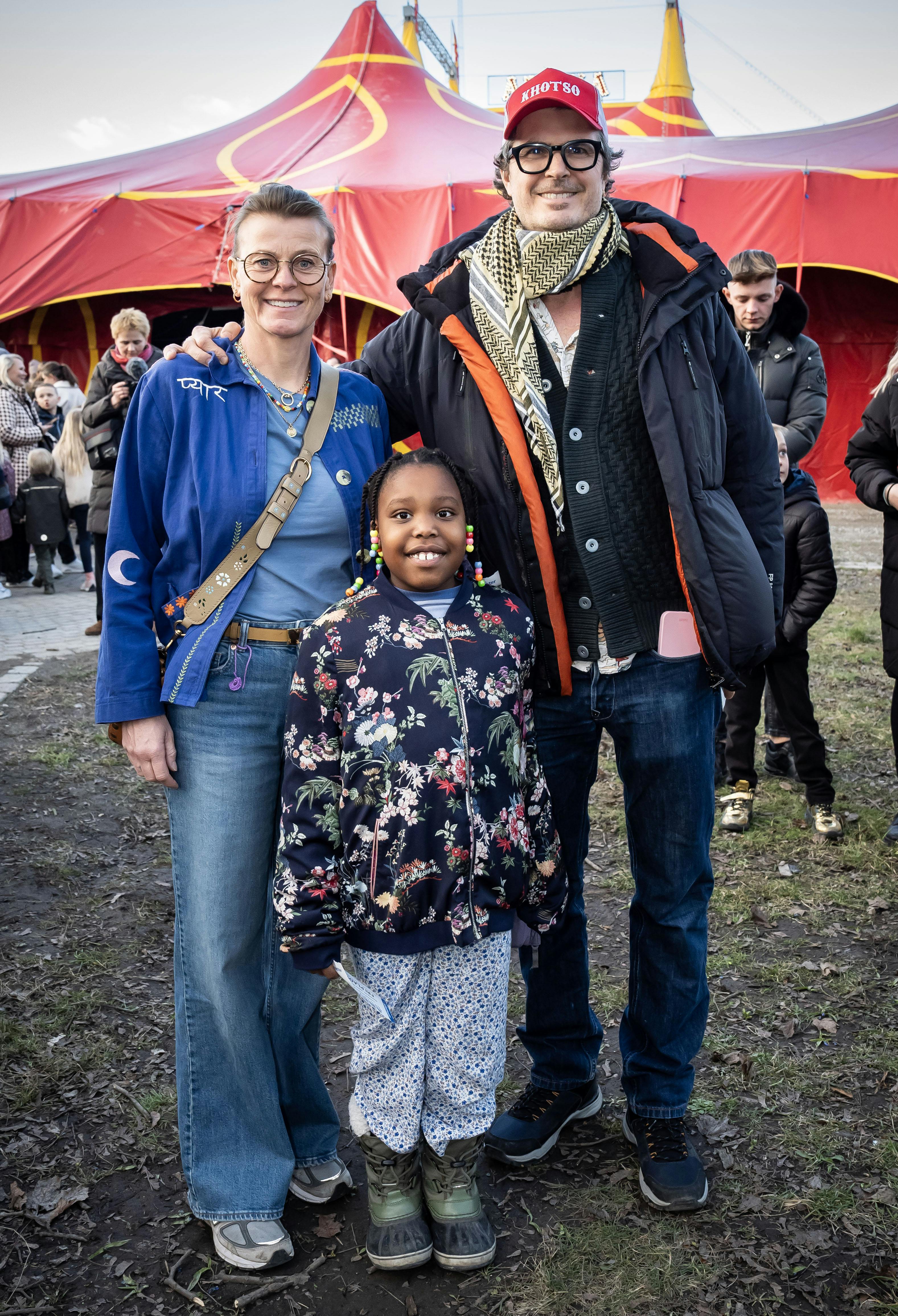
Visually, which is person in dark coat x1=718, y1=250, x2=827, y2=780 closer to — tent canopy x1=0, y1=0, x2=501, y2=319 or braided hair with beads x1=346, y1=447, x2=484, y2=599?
braided hair with beads x1=346, y1=447, x2=484, y2=599

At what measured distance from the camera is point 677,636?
2275mm

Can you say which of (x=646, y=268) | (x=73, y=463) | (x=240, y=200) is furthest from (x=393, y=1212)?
(x=240, y=200)

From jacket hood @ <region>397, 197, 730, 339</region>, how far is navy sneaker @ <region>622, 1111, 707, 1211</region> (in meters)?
1.90

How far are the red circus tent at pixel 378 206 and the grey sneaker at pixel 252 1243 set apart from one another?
457 inches

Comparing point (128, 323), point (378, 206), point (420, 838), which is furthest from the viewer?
point (378, 206)

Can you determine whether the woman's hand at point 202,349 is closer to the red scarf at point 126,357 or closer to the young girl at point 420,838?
the young girl at point 420,838

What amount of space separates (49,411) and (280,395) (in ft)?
30.7

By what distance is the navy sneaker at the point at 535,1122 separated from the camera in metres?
2.55

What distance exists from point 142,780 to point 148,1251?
3.37 m

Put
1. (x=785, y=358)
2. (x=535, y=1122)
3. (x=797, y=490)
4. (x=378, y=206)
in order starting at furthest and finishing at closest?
(x=378, y=206) < (x=785, y=358) < (x=797, y=490) < (x=535, y=1122)

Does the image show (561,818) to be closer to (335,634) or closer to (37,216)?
(335,634)

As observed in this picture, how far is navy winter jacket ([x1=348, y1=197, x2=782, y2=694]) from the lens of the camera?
2.17m

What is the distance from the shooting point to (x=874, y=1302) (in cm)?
209

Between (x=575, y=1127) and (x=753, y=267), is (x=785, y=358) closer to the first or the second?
(x=753, y=267)
